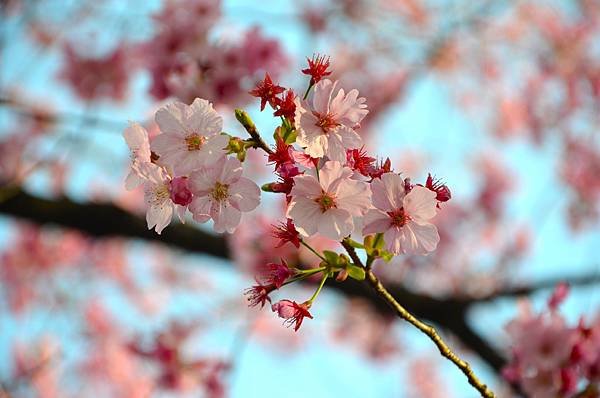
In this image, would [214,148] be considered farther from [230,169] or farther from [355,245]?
[355,245]

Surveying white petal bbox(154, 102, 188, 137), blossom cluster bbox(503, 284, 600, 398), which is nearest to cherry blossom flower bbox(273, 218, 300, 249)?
white petal bbox(154, 102, 188, 137)

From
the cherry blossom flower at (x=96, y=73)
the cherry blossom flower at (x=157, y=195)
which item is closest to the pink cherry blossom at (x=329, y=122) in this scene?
the cherry blossom flower at (x=157, y=195)

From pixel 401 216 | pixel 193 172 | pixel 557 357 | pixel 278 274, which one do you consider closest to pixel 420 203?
pixel 401 216

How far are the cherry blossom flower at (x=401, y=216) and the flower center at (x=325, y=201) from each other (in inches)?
3.0

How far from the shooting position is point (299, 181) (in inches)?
40.9

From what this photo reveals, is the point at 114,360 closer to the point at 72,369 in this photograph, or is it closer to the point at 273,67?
the point at 72,369

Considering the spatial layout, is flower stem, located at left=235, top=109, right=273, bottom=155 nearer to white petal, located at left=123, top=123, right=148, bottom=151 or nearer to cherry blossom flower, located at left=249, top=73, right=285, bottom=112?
A: cherry blossom flower, located at left=249, top=73, right=285, bottom=112

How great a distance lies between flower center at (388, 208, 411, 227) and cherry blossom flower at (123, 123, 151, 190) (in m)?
0.42

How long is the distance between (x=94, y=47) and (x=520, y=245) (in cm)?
446

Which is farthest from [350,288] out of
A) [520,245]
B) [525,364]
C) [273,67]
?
[520,245]

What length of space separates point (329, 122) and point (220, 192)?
0.68ft

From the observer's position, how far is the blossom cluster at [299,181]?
1056 millimetres

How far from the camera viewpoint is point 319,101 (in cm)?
111

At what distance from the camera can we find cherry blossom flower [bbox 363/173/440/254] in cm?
107
